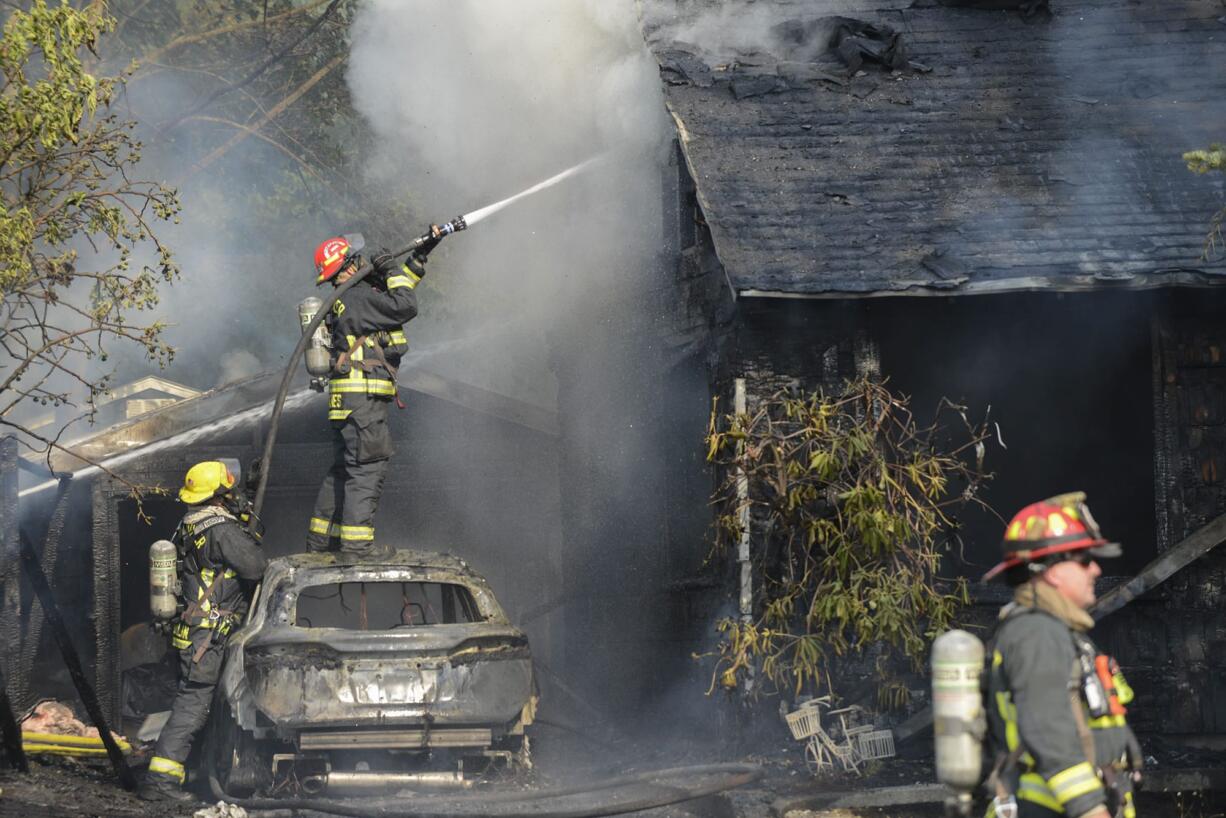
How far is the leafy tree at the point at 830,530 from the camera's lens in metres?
8.98

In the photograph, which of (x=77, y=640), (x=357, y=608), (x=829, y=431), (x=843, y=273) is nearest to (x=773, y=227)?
(x=843, y=273)

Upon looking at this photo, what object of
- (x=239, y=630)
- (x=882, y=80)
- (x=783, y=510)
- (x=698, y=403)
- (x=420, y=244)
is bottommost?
(x=239, y=630)

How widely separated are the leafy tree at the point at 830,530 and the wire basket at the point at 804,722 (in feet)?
0.55

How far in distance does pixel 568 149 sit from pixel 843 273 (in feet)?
21.3

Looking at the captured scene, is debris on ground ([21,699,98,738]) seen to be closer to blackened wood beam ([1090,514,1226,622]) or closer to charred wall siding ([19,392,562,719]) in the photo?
charred wall siding ([19,392,562,719])

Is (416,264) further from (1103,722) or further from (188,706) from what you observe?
(1103,722)

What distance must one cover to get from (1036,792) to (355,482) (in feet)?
20.3

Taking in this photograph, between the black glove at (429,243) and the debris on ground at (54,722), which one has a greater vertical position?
the black glove at (429,243)

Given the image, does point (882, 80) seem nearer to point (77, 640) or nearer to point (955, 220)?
point (955, 220)

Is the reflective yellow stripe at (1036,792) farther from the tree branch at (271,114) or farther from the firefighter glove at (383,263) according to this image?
the tree branch at (271,114)

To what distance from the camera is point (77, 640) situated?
12.8 metres

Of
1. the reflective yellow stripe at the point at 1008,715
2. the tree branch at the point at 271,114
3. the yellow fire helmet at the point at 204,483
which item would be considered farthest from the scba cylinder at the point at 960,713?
the tree branch at the point at 271,114

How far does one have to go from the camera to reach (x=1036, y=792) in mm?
4395

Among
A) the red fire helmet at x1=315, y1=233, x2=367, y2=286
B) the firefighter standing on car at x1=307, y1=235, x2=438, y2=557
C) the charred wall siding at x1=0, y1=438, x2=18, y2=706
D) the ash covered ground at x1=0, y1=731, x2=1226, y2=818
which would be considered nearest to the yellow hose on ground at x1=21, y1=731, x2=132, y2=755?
the ash covered ground at x1=0, y1=731, x2=1226, y2=818
